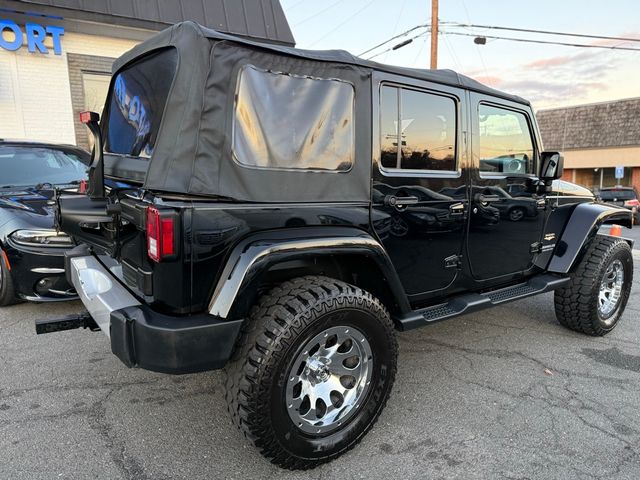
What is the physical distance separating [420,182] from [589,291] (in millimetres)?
2084

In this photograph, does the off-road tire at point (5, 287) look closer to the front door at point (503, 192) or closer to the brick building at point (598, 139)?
the front door at point (503, 192)

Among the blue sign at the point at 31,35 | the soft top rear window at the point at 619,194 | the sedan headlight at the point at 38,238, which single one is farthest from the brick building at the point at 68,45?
the soft top rear window at the point at 619,194

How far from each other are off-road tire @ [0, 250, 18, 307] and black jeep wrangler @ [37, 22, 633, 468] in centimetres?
150

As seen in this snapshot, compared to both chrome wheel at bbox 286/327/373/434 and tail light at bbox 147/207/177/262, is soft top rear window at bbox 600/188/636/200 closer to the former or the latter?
chrome wheel at bbox 286/327/373/434

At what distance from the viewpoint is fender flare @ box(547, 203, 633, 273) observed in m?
3.94

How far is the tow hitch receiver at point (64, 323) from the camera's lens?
2.58m

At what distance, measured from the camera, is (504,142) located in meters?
3.64

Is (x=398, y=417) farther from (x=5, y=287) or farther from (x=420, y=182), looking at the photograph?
(x=5, y=287)

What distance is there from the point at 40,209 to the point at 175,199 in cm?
278

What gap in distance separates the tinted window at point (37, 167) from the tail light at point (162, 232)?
3399mm

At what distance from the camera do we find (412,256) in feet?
9.70

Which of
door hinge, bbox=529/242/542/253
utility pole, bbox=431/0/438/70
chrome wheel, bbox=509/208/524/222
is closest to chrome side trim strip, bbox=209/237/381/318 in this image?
chrome wheel, bbox=509/208/524/222

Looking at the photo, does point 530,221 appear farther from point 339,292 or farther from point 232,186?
point 232,186

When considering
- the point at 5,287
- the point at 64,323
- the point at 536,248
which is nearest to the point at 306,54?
the point at 64,323
